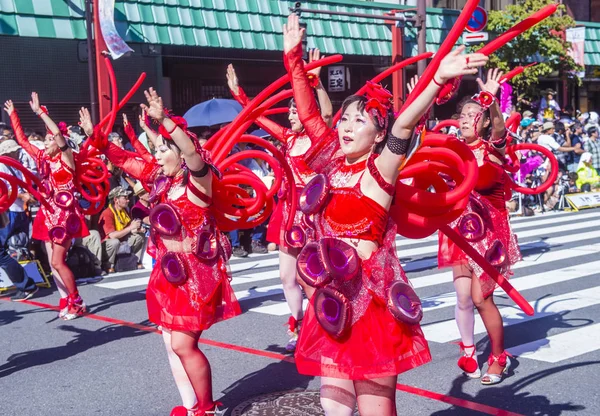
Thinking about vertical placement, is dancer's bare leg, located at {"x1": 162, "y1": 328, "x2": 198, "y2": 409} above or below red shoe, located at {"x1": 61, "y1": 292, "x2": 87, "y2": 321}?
above

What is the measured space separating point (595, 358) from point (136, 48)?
11201mm

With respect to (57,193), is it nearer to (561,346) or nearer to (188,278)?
(188,278)

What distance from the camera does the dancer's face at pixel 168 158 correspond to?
14.6 ft

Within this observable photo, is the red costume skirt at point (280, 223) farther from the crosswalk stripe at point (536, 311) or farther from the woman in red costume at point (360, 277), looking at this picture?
the woman in red costume at point (360, 277)

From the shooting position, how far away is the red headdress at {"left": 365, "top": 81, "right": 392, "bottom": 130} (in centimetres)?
340

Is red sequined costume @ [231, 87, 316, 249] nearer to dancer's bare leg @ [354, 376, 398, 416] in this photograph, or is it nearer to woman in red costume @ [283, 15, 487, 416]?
woman in red costume @ [283, 15, 487, 416]

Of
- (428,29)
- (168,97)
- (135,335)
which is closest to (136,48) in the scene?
(168,97)

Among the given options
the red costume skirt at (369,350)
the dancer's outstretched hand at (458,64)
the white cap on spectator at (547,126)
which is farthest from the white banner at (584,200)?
the dancer's outstretched hand at (458,64)

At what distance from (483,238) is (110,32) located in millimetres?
8186

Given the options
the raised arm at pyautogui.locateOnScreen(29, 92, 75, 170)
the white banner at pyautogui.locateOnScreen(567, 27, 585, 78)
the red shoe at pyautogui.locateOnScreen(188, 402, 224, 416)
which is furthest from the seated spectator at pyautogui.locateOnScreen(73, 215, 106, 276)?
the white banner at pyautogui.locateOnScreen(567, 27, 585, 78)

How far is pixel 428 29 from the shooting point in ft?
61.0

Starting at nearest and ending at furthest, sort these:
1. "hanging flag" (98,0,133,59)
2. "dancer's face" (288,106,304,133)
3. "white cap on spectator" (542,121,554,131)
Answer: "dancer's face" (288,106,304,133)
"hanging flag" (98,0,133,59)
"white cap on spectator" (542,121,554,131)

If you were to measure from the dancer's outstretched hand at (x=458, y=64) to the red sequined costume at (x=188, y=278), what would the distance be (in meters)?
1.86

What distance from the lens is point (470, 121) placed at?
527cm
